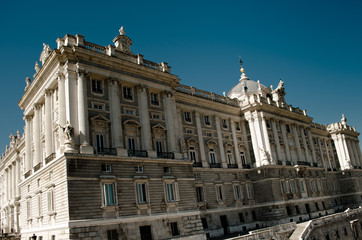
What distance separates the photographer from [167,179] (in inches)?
1310

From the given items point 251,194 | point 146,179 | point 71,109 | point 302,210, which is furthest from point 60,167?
point 302,210

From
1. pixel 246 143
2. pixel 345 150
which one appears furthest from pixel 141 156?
pixel 345 150

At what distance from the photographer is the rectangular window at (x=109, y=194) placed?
2844 centimetres

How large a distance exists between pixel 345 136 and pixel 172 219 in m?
56.9

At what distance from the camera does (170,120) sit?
121 feet

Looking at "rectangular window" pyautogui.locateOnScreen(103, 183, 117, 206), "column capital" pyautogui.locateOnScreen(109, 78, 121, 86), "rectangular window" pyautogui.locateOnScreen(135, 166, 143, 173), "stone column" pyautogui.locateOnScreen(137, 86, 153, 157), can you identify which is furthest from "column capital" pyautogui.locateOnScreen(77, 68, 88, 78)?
"rectangular window" pyautogui.locateOnScreen(103, 183, 117, 206)

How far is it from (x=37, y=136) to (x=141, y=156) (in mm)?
12496

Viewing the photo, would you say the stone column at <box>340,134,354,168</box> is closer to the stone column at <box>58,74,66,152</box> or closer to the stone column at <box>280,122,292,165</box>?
the stone column at <box>280,122,292,165</box>

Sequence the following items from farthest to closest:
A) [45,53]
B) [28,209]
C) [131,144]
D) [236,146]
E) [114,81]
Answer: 1. [236,146]
2. [45,53]
3. [28,209]
4. [114,81]
5. [131,144]

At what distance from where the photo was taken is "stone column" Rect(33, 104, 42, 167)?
35.7 metres

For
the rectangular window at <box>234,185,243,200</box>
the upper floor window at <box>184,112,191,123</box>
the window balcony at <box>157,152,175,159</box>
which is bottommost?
the rectangular window at <box>234,185,243,200</box>

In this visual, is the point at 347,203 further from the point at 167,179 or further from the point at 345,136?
the point at 167,179

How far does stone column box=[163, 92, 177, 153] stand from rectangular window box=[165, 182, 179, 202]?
3.86 meters

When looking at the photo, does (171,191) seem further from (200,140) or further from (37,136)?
(37,136)
